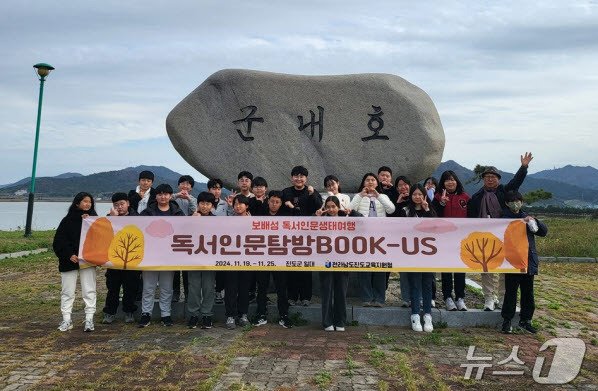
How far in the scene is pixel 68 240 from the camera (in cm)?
530

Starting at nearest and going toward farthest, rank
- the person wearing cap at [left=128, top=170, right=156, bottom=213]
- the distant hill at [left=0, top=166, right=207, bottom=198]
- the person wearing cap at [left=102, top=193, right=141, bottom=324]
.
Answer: the person wearing cap at [left=102, top=193, right=141, bottom=324] → the person wearing cap at [left=128, top=170, right=156, bottom=213] → the distant hill at [left=0, top=166, right=207, bottom=198]

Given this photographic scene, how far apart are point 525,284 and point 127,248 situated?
165 inches

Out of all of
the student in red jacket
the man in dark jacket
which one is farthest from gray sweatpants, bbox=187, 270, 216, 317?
the man in dark jacket

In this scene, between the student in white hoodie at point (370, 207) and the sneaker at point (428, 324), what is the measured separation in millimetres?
598

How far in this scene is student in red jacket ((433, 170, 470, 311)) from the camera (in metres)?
5.76

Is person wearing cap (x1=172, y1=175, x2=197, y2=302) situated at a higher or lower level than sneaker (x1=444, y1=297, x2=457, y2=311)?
higher

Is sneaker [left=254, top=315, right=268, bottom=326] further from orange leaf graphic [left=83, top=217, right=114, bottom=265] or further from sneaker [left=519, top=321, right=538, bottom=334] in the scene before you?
sneaker [left=519, top=321, right=538, bottom=334]

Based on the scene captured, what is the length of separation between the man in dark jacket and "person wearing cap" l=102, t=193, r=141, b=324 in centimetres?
398

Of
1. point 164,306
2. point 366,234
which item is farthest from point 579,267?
point 164,306

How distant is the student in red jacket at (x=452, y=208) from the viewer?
227 inches

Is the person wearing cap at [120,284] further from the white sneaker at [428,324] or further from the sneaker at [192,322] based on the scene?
the white sneaker at [428,324]

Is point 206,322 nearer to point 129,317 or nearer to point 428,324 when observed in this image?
point 129,317

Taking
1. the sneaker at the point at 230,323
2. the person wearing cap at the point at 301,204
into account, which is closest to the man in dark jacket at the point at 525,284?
the person wearing cap at the point at 301,204

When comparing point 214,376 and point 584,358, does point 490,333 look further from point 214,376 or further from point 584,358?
point 214,376
